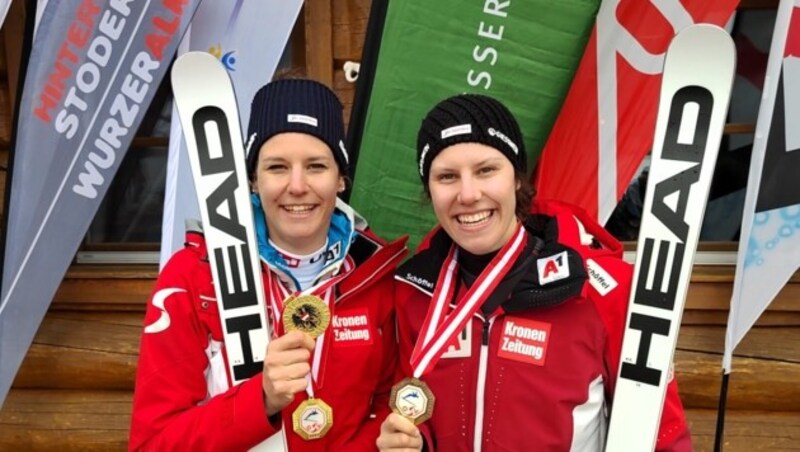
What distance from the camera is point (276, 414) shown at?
1.74m

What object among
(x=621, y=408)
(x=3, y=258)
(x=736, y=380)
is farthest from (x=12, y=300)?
(x=736, y=380)

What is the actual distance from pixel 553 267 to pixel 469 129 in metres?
0.34

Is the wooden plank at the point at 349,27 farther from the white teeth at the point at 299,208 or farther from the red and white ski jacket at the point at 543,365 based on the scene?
the red and white ski jacket at the point at 543,365

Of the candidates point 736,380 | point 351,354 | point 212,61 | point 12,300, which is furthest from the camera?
point 736,380

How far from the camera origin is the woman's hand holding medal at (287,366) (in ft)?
5.36

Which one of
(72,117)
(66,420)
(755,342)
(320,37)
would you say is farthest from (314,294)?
(66,420)

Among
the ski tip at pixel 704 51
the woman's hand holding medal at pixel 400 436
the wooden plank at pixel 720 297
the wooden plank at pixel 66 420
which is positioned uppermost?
the ski tip at pixel 704 51

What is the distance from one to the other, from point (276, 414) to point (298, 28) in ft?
6.80

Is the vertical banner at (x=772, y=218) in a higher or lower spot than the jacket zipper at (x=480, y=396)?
higher

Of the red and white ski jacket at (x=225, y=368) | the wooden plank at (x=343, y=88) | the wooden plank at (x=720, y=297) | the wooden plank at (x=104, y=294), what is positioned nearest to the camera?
the red and white ski jacket at (x=225, y=368)

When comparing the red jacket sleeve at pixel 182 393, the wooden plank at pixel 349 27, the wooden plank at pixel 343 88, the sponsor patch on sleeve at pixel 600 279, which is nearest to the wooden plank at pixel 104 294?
the wooden plank at pixel 343 88

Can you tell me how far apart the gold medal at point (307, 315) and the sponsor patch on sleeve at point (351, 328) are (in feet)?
0.57

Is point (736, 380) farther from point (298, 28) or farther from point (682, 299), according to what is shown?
point (298, 28)

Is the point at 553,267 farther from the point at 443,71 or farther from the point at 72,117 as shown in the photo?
the point at 72,117
